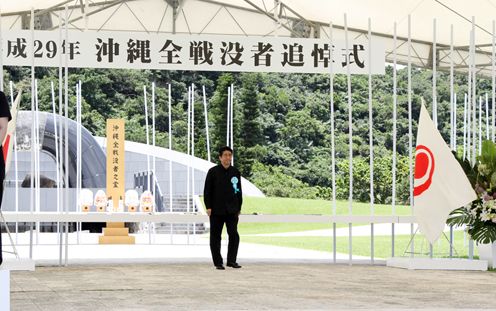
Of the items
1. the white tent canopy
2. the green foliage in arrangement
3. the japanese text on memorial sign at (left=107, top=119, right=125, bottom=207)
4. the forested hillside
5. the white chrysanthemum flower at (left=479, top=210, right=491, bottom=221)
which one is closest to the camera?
the white chrysanthemum flower at (left=479, top=210, right=491, bottom=221)

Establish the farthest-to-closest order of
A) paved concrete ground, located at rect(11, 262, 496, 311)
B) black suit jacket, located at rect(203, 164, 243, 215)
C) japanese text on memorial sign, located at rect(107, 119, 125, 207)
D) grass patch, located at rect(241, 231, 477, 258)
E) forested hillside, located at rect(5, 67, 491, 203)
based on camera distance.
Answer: forested hillside, located at rect(5, 67, 491, 203) < grass patch, located at rect(241, 231, 477, 258) < japanese text on memorial sign, located at rect(107, 119, 125, 207) < black suit jacket, located at rect(203, 164, 243, 215) < paved concrete ground, located at rect(11, 262, 496, 311)

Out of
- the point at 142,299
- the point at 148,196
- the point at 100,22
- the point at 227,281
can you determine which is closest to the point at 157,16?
the point at 100,22

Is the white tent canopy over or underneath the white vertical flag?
over

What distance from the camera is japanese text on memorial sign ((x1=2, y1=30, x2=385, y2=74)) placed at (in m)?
9.17

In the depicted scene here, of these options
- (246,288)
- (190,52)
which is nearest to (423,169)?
(190,52)

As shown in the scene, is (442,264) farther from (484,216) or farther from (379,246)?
(379,246)

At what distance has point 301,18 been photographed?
17062 millimetres

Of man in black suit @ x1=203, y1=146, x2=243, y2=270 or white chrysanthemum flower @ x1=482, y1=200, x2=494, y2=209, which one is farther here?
white chrysanthemum flower @ x1=482, y1=200, x2=494, y2=209

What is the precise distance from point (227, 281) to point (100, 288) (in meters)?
1.06

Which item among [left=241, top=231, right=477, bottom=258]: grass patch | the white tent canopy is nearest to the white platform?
the white tent canopy

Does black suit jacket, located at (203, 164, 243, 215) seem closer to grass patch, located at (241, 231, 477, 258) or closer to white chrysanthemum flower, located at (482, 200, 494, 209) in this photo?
white chrysanthemum flower, located at (482, 200, 494, 209)

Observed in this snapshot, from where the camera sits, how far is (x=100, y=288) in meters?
5.97

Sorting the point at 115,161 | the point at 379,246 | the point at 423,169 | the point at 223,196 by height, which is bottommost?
the point at 379,246

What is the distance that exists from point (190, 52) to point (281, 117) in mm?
23770
